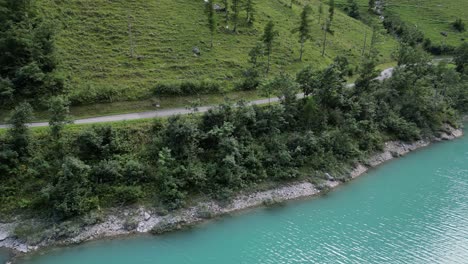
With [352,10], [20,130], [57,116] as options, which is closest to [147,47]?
[57,116]

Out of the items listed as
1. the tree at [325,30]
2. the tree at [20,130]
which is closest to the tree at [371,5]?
the tree at [325,30]

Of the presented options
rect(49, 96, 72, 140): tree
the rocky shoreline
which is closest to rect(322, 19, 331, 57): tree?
the rocky shoreline

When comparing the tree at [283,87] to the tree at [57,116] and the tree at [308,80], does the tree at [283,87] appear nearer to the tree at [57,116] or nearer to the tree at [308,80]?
the tree at [308,80]

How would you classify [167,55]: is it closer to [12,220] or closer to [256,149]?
[256,149]

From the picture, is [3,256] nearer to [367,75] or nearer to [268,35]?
[268,35]

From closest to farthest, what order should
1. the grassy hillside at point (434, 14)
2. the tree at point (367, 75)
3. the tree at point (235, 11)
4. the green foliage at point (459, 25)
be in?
the tree at point (367, 75), the tree at point (235, 11), the grassy hillside at point (434, 14), the green foliage at point (459, 25)
